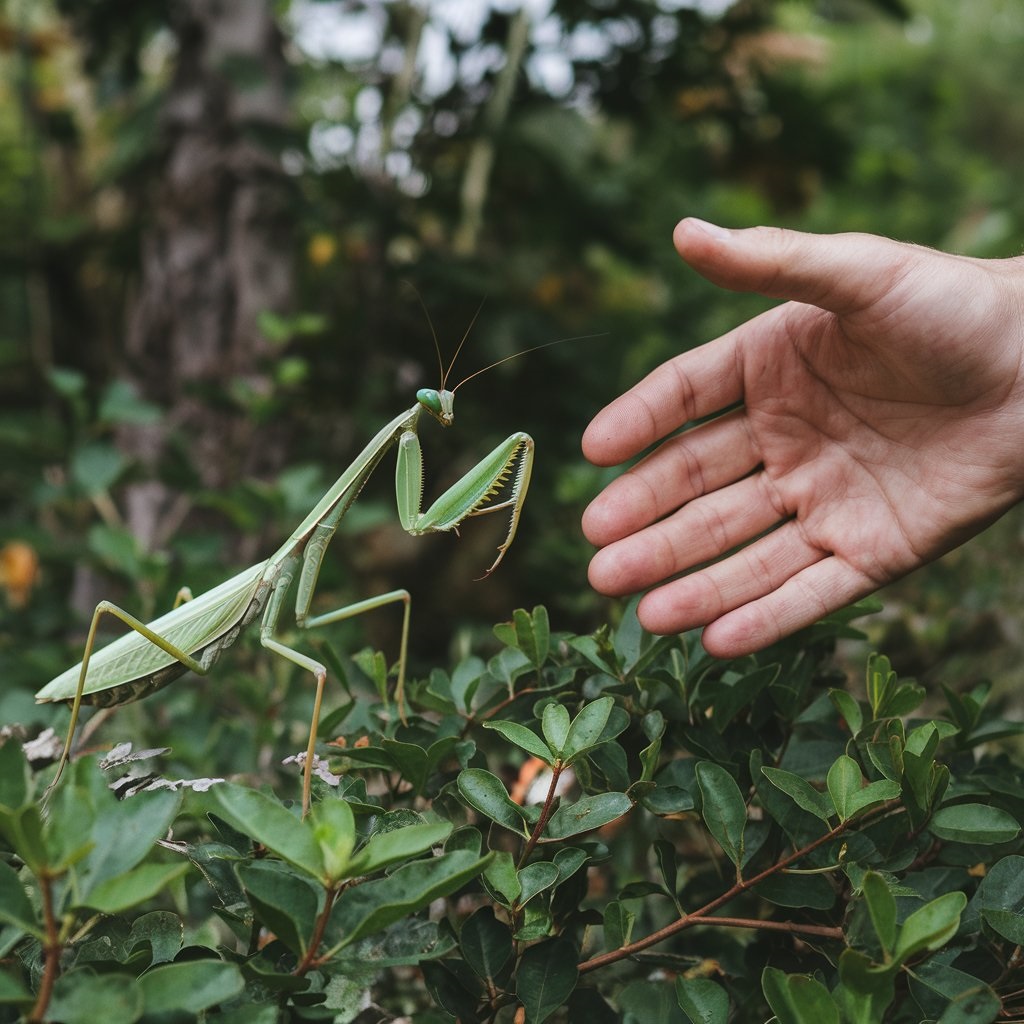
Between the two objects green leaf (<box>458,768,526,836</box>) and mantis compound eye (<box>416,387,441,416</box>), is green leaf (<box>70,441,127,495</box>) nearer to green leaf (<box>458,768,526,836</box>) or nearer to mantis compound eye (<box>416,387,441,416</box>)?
mantis compound eye (<box>416,387,441,416</box>)

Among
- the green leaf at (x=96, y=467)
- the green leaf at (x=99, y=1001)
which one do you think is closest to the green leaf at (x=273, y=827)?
the green leaf at (x=99, y=1001)

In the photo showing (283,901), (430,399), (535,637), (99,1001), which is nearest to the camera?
(99,1001)

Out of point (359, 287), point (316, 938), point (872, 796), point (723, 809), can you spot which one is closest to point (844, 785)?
point (872, 796)

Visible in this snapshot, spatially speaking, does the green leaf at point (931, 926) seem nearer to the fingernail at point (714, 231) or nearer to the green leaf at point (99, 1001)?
the green leaf at point (99, 1001)

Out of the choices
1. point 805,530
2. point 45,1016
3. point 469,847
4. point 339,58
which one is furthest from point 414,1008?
point 339,58

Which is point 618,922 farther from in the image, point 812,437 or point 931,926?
point 812,437

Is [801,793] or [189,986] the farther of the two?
[801,793]
